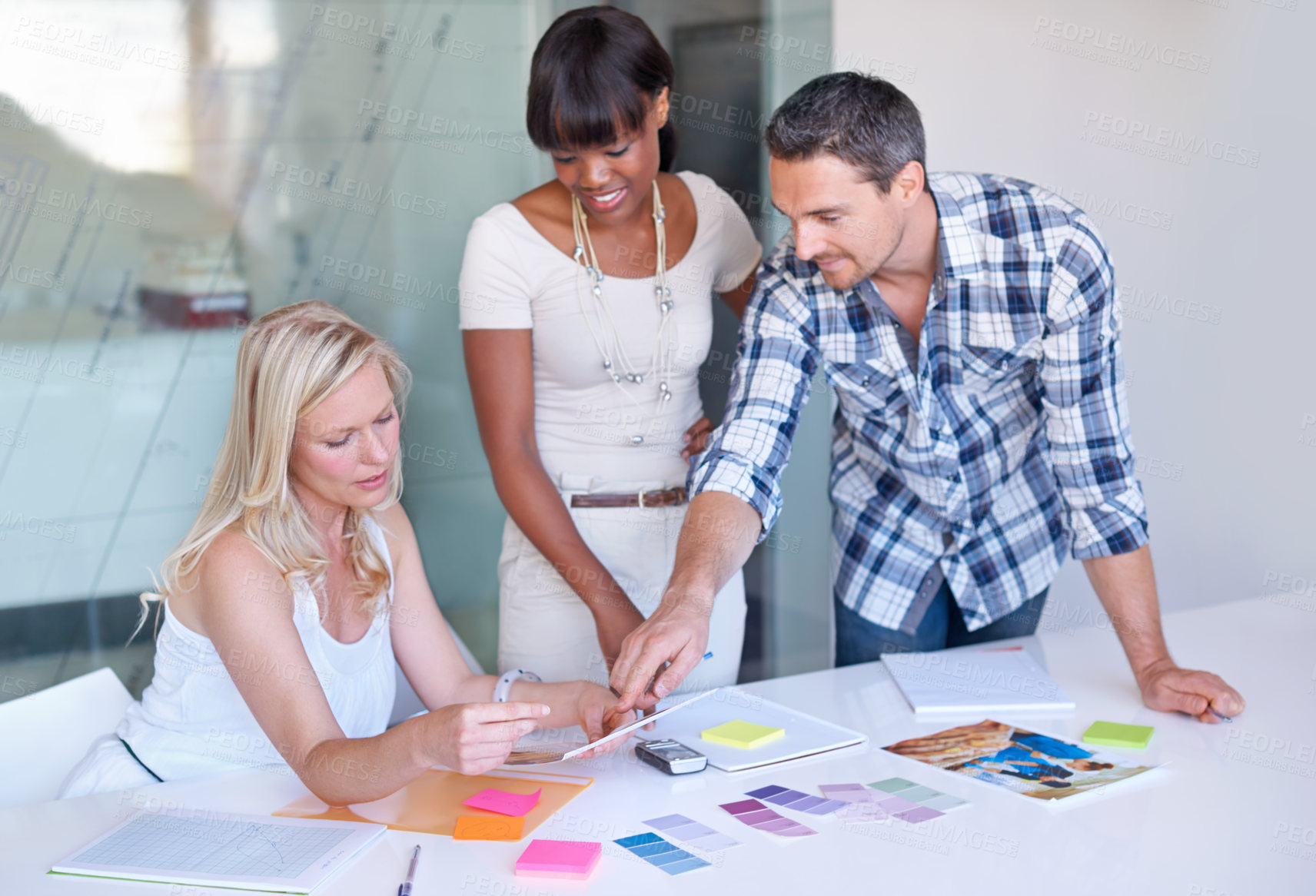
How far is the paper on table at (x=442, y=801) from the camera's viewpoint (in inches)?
47.4

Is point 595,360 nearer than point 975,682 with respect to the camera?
No

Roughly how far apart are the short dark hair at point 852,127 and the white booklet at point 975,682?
726 mm

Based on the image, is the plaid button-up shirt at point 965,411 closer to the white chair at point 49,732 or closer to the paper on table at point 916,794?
the paper on table at point 916,794

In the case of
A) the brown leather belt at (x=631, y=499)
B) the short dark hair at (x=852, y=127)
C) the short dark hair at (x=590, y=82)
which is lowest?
the brown leather belt at (x=631, y=499)

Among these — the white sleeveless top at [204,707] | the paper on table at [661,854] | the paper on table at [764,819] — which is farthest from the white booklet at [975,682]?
the white sleeveless top at [204,707]

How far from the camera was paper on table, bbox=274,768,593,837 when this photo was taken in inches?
47.4

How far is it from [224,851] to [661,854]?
18.0 inches

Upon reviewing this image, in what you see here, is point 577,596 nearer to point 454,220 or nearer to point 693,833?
point 693,833

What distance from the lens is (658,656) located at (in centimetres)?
135

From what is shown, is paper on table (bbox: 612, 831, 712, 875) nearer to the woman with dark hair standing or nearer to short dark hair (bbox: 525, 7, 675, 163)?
the woman with dark hair standing

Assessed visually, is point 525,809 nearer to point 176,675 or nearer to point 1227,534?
point 176,675

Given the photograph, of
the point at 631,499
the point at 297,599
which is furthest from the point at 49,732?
the point at 631,499

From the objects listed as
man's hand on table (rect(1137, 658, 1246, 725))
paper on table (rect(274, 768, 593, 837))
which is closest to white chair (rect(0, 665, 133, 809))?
paper on table (rect(274, 768, 593, 837))

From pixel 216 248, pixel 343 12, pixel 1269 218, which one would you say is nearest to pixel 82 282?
pixel 216 248
